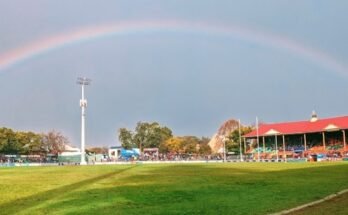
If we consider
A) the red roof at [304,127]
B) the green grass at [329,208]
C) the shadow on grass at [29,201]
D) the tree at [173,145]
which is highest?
the red roof at [304,127]

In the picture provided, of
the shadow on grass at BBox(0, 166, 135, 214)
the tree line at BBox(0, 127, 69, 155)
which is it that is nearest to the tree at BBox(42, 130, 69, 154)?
the tree line at BBox(0, 127, 69, 155)

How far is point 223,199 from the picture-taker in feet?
61.3

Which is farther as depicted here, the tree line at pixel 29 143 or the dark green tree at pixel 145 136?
the dark green tree at pixel 145 136

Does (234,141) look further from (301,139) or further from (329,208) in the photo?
(329,208)

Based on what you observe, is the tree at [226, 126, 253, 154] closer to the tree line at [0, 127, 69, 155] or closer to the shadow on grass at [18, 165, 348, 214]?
the tree line at [0, 127, 69, 155]

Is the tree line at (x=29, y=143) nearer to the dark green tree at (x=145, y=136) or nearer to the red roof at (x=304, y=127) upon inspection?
the dark green tree at (x=145, y=136)

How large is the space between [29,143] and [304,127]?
3263 inches

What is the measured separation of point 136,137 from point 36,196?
156 meters

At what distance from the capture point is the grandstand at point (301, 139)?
328 feet

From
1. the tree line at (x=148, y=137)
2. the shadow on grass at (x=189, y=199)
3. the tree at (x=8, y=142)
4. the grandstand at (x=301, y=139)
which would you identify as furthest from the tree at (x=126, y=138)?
the shadow on grass at (x=189, y=199)

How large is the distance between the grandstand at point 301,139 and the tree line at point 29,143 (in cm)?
6674

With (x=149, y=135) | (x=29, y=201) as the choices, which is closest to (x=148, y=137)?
(x=149, y=135)

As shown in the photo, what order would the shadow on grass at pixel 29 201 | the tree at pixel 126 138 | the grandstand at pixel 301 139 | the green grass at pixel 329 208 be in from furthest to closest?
the tree at pixel 126 138
the grandstand at pixel 301 139
the shadow on grass at pixel 29 201
the green grass at pixel 329 208

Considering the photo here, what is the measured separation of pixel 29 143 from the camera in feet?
473
